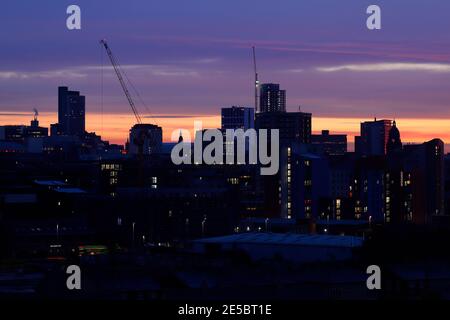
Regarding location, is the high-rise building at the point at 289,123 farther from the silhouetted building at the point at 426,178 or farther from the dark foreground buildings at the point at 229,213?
the silhouetted building at the point at 426,178

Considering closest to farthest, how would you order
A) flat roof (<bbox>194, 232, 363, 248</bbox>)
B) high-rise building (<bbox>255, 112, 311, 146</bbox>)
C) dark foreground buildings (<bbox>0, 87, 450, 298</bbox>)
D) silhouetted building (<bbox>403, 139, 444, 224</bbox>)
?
dark foreground buildings (<bbox>0, 87, 450, 298</bbox>), flat roof (<bbox>194, 232, 363, 248</bbox>), silhouetted building (<bbox>403, 139, 444, 224</bbox>), high-rise building (<bbox>255, 112, 311, 146</bbox>)

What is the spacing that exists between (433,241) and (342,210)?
3188 cm

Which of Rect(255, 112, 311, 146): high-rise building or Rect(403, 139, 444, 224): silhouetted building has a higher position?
Rect(255, 112, 311, 146): high-rise building

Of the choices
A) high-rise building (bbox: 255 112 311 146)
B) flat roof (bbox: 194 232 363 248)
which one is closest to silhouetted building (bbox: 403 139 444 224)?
high-rise building (bbox: 255 112 311 146)

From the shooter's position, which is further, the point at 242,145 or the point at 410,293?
the point at 242,145

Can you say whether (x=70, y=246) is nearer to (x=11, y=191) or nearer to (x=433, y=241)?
(x=433, y=241)

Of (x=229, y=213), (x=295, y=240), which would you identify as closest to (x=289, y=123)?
(x=229, y=213)

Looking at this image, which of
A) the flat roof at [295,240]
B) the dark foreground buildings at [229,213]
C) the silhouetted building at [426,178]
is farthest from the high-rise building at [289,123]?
the flat roof at [295,240]

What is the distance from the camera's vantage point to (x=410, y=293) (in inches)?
786

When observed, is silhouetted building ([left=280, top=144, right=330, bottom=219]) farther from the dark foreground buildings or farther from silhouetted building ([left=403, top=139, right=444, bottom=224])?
silhouetted building ([left=403, top=139, right=444, bottom=224])

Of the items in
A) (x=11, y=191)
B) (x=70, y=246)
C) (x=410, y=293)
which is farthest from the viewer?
(x=11, y=191)

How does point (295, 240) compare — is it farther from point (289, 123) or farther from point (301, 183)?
point (289, 123)
